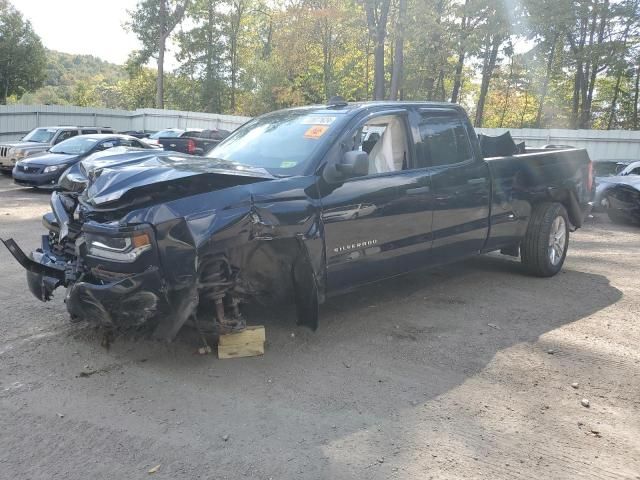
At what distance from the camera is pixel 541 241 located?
6465mm

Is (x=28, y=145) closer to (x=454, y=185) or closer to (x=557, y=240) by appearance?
(x=454, y=185)

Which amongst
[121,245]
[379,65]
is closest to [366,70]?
[379,65]

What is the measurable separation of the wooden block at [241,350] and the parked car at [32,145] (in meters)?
14.6

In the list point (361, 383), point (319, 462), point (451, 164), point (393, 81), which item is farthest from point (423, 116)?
point (393, 81)

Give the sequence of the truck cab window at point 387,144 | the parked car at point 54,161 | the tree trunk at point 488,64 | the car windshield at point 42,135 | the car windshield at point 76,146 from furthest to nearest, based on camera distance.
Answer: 1. the tree trunk at point 488,64
2. the car windshield at point 42,135
3. the car windshield at point 76,146
4. the parked car at point 54,161
5. the truck cab window at point 387,144

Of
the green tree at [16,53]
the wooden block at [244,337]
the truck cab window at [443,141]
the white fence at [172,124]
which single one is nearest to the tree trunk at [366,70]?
the white fence at [172,124]

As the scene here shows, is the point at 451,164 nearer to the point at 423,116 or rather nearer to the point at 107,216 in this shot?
the point at 423,116

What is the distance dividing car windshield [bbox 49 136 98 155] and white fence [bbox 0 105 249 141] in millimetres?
11872

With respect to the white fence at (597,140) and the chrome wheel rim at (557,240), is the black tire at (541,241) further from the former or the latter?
the white fence at (597,140)

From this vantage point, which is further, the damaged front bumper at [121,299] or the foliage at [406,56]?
the foliage at [406,56]

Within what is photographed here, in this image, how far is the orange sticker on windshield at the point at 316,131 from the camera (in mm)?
4738

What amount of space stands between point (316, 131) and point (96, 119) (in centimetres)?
2890

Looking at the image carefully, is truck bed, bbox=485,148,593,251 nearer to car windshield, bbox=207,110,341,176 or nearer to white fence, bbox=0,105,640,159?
car windshield, bbox=207,110,341,176

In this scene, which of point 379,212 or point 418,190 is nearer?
point 379,212
